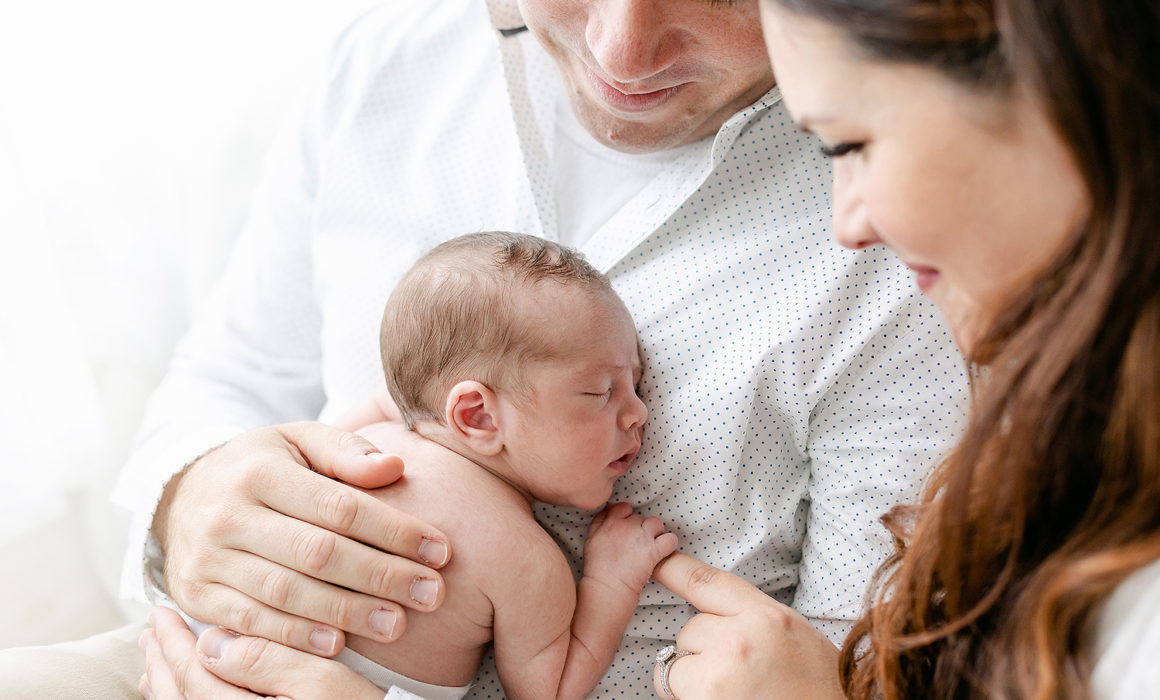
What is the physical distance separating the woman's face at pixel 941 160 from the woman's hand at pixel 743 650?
449 millimetres

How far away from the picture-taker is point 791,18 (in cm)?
89

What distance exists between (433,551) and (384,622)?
0.34 feet

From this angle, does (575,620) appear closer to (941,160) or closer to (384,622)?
(384,622)

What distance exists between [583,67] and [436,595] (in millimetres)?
741

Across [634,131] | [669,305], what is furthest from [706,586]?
[634,131]

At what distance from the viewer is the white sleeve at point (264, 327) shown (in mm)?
1763

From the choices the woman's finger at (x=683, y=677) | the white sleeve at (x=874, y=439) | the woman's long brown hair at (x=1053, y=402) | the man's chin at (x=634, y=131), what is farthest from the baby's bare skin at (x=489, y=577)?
the man's chin at (x=634, y=131)

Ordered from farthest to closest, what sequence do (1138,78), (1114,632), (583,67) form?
(583,67), (1114,632), (1138,78)

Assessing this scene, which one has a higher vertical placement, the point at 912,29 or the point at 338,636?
the point at 912,29

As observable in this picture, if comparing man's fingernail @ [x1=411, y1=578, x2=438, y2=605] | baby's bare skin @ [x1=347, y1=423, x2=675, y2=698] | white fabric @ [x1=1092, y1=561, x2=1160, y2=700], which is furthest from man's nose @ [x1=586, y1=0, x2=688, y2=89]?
white fabric @ [x1=1092, y1=561, x2=1160, y2=700]

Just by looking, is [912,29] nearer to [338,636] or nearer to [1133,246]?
[1133,246]

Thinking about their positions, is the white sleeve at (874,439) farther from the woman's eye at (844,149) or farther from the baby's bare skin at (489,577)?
the woman's eye at (844,149)

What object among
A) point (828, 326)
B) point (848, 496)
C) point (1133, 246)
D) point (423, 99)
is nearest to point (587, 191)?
point (423, 99)

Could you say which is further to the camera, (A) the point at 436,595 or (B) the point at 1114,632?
(A) the point at 436,595
